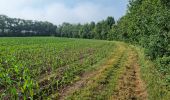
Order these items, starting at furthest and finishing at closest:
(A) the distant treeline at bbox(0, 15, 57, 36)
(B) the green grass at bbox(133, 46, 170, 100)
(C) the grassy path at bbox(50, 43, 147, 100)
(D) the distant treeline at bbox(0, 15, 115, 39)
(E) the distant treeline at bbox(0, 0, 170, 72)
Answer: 1. (A) the distant treeline at bbox(0, 15, 57, 36)
2. (D) the distant treeline at bbox(0, 15, 115, 39)
3. (E) the distant treeline at bbox(0, 0, 170, 72)
4. (B) the green grass at bbox(133, 46, 170, 100)
5. (C) the grassy path at bbox(50, 43, 147, 100)

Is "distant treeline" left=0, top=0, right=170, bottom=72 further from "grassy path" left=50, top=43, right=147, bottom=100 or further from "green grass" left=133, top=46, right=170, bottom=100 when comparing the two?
Answer: "grassy path" left=50, top=43, right=147, bottom=100

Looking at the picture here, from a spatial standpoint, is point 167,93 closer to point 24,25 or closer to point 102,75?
point 102,75

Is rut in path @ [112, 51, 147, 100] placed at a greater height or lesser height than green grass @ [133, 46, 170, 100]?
lesser

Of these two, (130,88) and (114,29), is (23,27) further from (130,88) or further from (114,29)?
(130,88)

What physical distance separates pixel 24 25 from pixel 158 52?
126890 millimetres

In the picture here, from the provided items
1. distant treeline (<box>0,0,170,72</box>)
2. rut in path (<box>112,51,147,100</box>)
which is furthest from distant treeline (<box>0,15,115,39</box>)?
rut in path (<box>112,51,147,100</box>)

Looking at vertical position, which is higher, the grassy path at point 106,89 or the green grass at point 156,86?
the green grass at point 156,86

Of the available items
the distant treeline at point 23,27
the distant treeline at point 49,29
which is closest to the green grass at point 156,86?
the distant treeline at point 49,29

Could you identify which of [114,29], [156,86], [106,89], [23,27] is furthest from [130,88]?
[23,27]

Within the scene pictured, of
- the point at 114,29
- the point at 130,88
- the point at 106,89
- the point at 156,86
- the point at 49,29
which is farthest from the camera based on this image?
the point at 49,29

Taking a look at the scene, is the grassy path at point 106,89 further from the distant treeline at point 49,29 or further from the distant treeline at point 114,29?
the distant treeline at point 49,29

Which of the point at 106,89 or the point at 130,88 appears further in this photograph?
the point at 130,88

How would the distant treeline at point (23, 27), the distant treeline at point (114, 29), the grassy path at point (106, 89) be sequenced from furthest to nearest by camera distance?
the distant treeline at point (23, 27) → the distant treeline at point (114, 29) → the grassy path at point (106, 89)

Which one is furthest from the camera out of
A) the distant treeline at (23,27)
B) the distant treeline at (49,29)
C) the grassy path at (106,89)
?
the distant treeline at (23,27)
